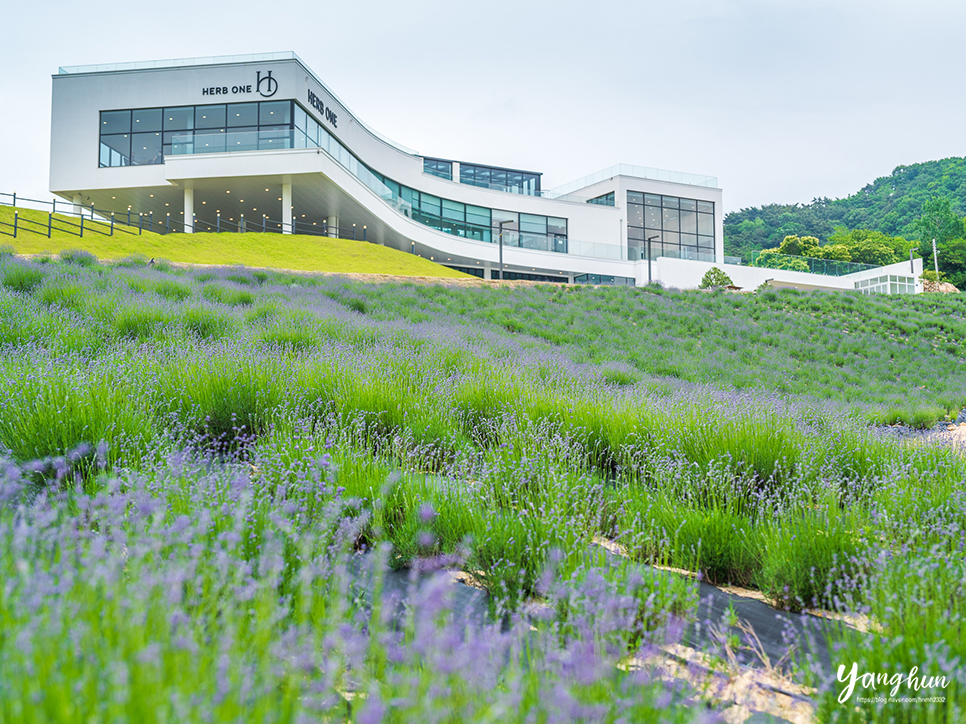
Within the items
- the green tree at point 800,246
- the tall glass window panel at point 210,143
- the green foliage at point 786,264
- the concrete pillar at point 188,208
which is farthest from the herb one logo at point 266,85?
the green tree at point 800,246

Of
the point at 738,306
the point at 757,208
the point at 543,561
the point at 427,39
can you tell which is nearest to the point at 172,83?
the point at 427,39

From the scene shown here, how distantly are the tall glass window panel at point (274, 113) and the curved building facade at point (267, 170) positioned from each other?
81 millimetres

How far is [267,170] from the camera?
32719mm

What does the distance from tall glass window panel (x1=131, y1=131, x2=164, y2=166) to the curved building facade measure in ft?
0.28

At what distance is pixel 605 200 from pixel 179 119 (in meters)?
35.9

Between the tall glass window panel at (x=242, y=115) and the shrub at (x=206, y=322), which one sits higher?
the tall glass window panel at (x=242, y=115)

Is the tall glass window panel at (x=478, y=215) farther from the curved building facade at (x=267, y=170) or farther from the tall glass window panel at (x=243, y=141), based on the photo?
the tall glass window panel at (x=243, y=141)

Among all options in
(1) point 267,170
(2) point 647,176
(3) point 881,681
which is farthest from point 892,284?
(3) point 881,681

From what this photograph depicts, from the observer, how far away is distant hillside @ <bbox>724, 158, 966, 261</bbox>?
7906 centimetres

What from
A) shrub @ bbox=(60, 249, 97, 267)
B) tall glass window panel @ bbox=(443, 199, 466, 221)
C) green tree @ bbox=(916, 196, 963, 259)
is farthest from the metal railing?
green tree @ bbox=(916, 196, 963, 259)

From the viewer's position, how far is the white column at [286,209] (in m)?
33.7

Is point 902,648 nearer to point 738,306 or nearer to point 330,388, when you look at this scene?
point 330,388

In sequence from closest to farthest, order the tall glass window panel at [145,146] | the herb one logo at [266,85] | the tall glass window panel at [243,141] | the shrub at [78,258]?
the shrub at [78,258]
the tall glass window panel at [243,141]
the herb one logo at [266,85]
the tall glass window panel at [145,146]

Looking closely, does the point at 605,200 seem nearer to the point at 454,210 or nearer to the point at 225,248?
the point at 454,210
